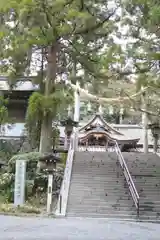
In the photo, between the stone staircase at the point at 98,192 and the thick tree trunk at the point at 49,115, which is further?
the thick tree trunk at the point at 49,115

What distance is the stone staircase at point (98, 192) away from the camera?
13.6 metres

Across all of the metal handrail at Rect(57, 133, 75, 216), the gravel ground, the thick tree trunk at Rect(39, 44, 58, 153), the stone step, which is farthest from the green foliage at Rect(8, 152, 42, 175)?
the gravel ground

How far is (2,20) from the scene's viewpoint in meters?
17.2

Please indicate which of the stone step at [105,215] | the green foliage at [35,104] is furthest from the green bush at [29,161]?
the stone step at [105,215]

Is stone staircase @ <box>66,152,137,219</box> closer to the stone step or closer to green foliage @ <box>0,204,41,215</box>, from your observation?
the stone step

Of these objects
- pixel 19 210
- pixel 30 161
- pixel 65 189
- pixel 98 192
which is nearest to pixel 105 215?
pixel 98 192

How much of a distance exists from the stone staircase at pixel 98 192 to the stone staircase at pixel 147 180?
1.87 feet

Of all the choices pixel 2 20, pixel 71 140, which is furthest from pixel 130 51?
pixel 71 140

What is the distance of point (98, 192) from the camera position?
15250mm

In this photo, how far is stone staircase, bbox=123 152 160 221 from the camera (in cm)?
1377

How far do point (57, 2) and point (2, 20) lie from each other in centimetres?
376

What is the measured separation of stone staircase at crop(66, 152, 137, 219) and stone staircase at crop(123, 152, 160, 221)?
1.87 ft

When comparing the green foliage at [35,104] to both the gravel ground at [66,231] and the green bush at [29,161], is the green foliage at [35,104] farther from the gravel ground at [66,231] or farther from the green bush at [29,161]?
the gravel ground at [66,231]

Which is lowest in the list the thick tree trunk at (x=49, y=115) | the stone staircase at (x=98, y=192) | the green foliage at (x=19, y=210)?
the green foliage at (x=19, y=210)
